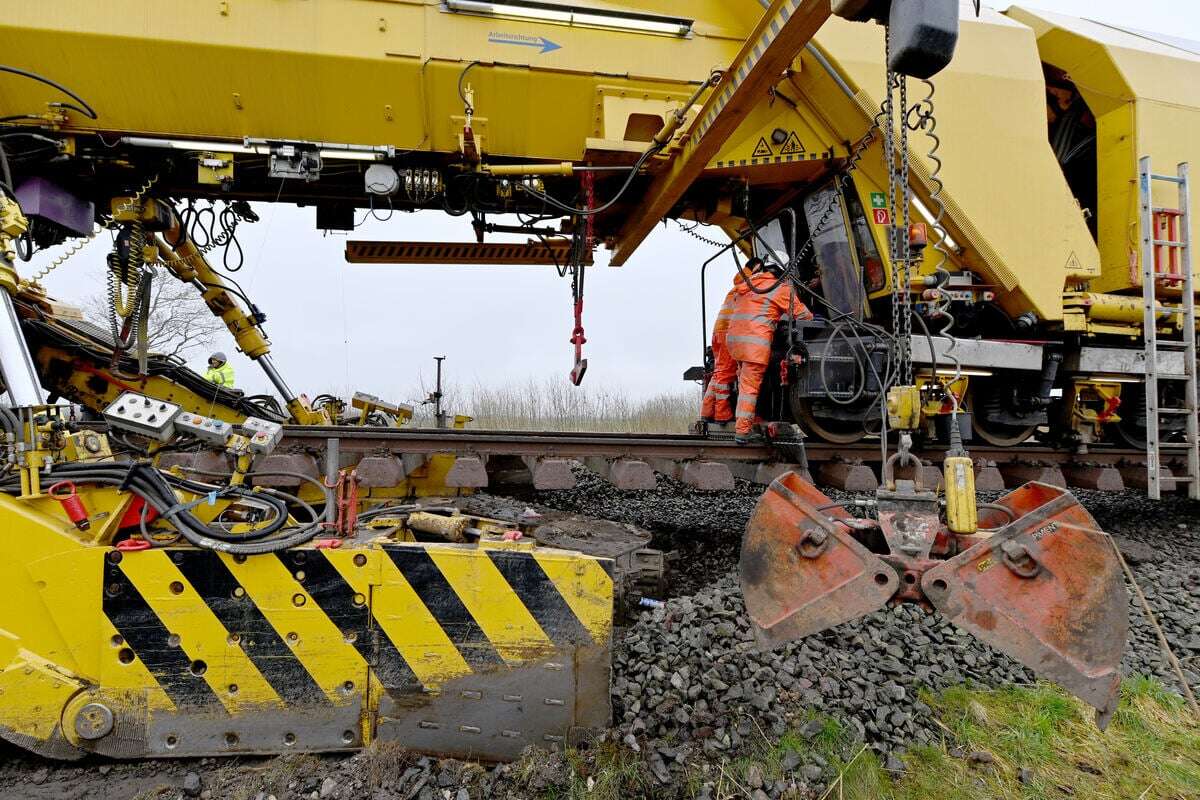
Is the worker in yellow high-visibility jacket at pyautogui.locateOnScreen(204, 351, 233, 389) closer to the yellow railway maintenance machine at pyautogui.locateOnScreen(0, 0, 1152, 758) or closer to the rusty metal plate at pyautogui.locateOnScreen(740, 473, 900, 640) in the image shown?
the yellow railway maintenance machine at pyautogui.locateOnScreen(0, 0, 1152, 758)

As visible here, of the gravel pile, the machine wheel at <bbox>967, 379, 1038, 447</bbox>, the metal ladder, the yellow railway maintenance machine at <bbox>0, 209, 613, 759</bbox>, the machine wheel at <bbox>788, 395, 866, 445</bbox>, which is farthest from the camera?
the machine wheel at <bbox>967, 379, 1038, 447</bbox>

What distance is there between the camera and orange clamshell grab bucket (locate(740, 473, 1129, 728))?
180 cm

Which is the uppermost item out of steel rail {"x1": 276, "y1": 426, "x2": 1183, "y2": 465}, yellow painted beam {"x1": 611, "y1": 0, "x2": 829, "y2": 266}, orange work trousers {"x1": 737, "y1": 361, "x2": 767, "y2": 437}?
yellow painted beam {"x1": 611, "y1": 0, "x2": 829, "y2": 266}

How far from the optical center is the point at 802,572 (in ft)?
6.66

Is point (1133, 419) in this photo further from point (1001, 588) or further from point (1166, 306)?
point (1001, 588)

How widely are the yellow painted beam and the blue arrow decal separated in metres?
1.13

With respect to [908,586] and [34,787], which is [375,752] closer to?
[34,787]

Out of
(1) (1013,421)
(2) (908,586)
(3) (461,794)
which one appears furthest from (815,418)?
(3) (461,794)

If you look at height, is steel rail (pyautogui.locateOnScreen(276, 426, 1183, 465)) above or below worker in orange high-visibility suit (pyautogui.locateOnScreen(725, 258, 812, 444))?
below

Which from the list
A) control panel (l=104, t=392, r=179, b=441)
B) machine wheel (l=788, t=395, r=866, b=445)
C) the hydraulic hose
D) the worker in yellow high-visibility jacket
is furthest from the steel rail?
the worker in yellow high-visibility jacket

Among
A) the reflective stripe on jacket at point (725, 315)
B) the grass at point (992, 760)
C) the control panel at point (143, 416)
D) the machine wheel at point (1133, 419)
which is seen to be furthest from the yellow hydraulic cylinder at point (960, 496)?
the machine wheel at point (1133, 419)

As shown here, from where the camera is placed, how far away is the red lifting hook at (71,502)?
79.0 inches

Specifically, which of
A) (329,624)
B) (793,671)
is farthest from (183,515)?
(793,671)

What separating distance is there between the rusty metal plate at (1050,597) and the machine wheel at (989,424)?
11.3ft
